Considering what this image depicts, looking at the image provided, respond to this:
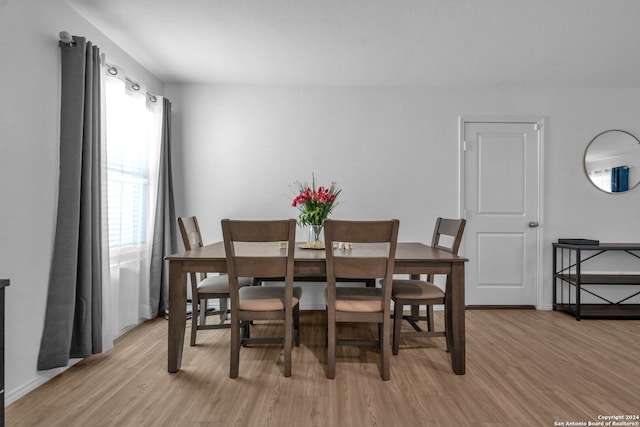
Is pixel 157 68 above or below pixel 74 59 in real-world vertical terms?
above

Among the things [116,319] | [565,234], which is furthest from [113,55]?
[565,234]

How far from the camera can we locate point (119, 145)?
3111mm

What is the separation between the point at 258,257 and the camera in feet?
7.32

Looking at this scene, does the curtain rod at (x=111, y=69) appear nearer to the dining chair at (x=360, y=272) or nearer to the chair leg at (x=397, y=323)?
the dining chair at (x=360, y=272)

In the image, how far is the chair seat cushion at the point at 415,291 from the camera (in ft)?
8.40

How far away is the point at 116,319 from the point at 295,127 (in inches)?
102

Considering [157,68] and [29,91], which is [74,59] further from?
[157,68]

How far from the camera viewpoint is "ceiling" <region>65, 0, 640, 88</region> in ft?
8.38

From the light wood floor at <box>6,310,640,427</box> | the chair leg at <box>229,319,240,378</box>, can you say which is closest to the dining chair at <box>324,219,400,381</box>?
the light wood floor at <box>6,310,640,427</box>

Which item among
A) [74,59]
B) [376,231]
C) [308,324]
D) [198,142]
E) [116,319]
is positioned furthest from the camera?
[198,142]

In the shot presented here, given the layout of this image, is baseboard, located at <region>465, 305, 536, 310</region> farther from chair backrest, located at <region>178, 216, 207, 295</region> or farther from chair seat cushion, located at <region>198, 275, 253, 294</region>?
chair backrest, located at <region>178, 216, 207, 295</region>

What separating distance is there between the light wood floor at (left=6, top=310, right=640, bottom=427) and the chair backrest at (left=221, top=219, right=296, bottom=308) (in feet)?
1.83

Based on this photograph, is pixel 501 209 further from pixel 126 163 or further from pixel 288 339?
pixel 126 163

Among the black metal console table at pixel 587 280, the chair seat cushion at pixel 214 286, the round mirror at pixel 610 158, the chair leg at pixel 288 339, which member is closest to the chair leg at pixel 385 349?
the chair leg at pixel 288 339
